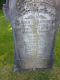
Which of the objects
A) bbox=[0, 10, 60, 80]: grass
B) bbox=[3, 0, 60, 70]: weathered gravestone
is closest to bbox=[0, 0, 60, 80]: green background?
bbox=[0, 10, 60, 80]: grass

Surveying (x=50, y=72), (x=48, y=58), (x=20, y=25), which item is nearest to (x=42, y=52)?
(x=48, y=58)

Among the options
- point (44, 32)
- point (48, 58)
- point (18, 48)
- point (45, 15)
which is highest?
point (45, 15)

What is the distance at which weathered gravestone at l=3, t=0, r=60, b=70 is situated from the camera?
357cm

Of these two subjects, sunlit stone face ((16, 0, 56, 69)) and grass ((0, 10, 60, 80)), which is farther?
grass ((0, 10, 60, 80))

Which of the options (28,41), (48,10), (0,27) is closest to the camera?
(48,10)

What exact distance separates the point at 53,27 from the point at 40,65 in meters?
0.83

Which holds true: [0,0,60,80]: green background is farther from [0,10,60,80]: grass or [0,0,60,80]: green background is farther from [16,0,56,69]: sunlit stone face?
[16,0,56,69]: sunlit stone face

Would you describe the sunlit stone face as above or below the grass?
above

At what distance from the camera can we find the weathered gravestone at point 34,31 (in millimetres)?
3574

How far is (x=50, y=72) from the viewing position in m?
4.03

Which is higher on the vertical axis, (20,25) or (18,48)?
(20,25)

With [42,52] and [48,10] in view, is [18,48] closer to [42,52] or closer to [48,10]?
[42,52]

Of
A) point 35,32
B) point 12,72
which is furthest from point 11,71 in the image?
point 35,32

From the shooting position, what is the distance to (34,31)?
12.3ft
